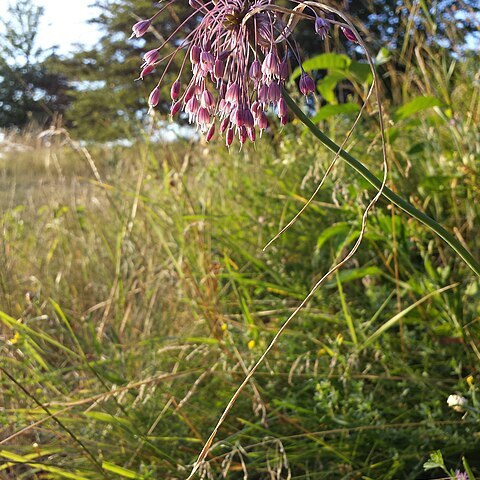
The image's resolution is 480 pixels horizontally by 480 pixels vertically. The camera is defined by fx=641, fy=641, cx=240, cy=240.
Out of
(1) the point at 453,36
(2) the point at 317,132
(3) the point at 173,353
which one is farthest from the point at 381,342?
(1) the point at 453,36

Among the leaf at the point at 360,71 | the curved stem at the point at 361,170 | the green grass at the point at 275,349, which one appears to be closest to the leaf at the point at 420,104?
the green grass at the point at 275,349

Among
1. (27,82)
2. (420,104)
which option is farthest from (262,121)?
(27,82)

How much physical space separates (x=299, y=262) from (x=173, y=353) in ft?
1.99

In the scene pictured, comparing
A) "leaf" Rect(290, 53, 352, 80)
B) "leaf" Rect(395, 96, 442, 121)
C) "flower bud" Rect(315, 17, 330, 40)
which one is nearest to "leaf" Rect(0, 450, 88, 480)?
"flower bud" Rect(315, 17, 330, 40)

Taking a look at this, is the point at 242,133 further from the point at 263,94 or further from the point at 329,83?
the point at 329,83

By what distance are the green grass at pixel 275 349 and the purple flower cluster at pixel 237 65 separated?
72 centimetres

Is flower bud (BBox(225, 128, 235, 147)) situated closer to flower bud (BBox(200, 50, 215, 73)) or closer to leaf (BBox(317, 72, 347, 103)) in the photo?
flower bud (BBox(200, 50, 215, 73))

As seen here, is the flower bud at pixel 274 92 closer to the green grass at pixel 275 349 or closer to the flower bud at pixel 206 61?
the flower bud at pixel 206 61

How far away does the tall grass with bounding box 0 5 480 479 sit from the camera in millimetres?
1610

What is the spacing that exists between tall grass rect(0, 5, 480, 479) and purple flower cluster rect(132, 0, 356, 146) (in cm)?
72

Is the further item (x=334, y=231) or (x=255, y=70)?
(x=334, y=231)

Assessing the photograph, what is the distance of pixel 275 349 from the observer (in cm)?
198

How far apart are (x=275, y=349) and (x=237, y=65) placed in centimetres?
119

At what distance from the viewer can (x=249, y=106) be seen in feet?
3.01
